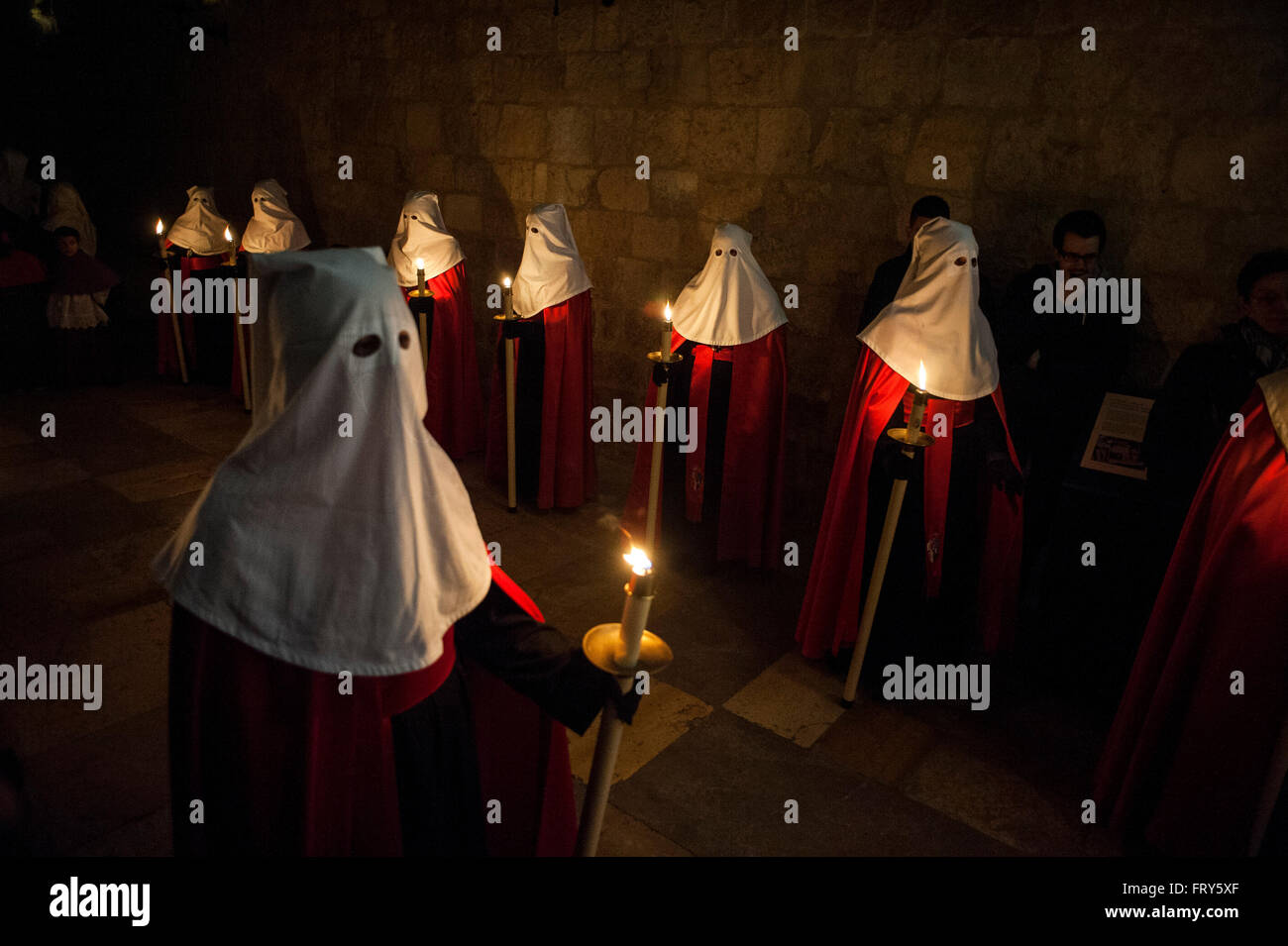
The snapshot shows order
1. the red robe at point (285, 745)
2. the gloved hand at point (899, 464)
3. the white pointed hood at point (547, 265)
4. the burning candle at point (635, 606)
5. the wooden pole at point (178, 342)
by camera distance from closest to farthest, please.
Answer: the burning candle at point (635, 606), the red robe at point (285, 745), the gloved hand at point (899, 464), the white pointed hood at point (547, 265), the wooden pole at point (178, 342)

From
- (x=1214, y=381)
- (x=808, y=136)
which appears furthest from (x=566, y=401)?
(x=1214, y=381)

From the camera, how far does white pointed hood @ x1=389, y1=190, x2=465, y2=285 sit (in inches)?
253

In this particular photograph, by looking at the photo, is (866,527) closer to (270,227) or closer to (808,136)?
(808,136)

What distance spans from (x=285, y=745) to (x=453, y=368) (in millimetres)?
4969

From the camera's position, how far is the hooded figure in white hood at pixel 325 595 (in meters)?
1.67

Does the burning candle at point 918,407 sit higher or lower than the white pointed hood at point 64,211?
lower

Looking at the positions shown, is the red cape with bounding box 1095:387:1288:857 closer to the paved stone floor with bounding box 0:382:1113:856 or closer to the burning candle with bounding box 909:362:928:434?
the paved stone floor with bounding box 0:382:1113:856

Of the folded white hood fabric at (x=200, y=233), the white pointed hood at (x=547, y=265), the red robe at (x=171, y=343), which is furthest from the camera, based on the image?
the red robe at (x=171, y=343)

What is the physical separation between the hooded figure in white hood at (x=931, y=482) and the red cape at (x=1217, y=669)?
0.87m

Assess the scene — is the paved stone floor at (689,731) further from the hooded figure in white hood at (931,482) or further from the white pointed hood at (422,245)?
the white pointed hood at (422,245)

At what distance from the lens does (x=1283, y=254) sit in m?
3.54

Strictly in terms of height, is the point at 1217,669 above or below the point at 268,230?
below

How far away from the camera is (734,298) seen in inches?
183

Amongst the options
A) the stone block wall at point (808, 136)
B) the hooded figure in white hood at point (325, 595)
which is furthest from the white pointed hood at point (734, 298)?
the hooded figure in white hood at point (325, 595)
